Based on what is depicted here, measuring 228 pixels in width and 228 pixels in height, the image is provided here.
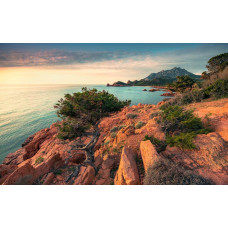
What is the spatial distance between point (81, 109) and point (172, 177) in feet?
11.8

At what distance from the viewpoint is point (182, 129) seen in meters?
4.11

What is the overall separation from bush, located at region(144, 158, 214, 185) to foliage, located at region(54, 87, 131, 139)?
2.87 m

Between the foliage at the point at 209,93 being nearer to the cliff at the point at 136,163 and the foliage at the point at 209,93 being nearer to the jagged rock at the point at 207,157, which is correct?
the cliff at the point at 136,163

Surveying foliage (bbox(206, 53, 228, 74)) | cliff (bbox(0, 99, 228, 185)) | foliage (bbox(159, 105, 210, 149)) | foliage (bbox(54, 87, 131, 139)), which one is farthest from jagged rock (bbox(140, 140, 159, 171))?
foliage (bbox(206, 53, 228, 74))

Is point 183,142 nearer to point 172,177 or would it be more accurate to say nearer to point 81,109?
point 172,177

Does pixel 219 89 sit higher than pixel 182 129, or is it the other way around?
pixel 219 89

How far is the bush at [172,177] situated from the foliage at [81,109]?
2.87m

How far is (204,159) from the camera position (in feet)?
8.57

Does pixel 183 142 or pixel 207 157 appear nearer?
pixel 207 157

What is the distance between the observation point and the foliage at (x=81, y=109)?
3.74m

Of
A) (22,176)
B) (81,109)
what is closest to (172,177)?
(81,109)

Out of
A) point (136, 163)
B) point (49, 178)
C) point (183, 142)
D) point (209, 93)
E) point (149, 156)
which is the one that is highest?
point (209, 93)

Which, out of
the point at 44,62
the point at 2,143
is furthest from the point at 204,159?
the point at 2,143

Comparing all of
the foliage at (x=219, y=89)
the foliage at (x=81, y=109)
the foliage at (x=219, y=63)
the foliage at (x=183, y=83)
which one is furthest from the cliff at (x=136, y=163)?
the foliage at (x=183, y=83)
